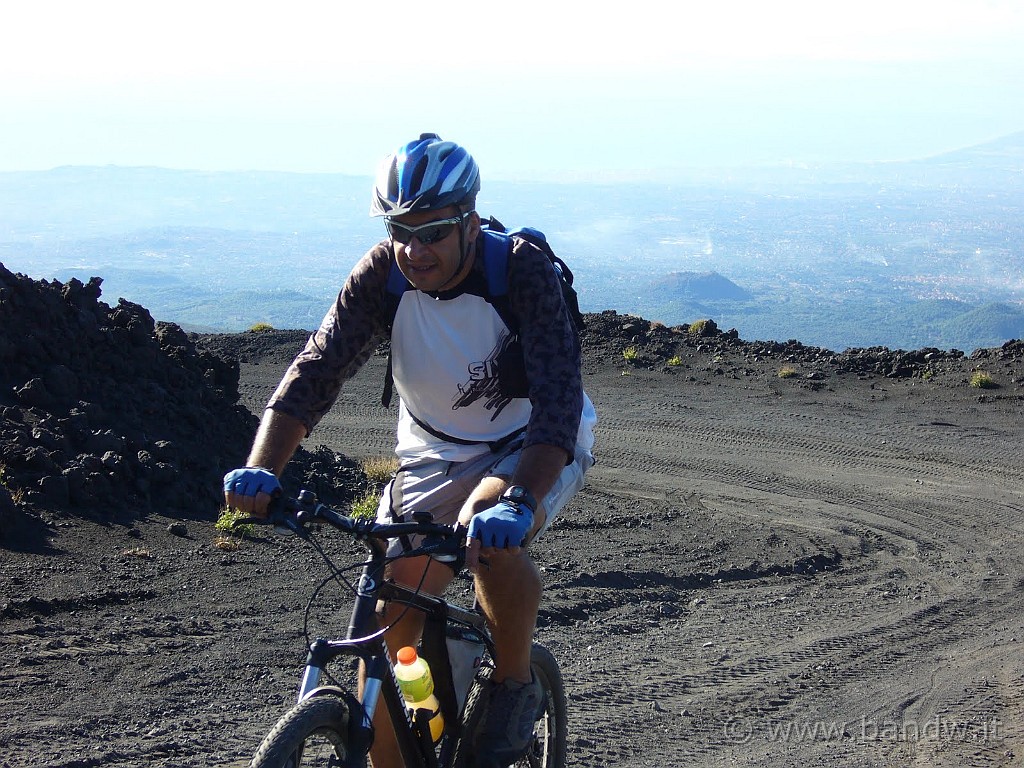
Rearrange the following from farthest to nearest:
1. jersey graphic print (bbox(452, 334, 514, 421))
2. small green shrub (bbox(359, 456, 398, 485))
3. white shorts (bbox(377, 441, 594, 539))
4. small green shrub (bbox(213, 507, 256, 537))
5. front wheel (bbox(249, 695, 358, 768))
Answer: small green shrub (bbox(359, 456, 398, 485)), small green shrub (bbox(213, 507, 256, 537)), white shorts (bbox(377, 441, 594, 539)), jersey graphic print (bbox(452, 334, 514, 421)), front wheel (bbox(249, 695, 358, 768))

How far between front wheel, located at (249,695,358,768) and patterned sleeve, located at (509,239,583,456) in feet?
3.18

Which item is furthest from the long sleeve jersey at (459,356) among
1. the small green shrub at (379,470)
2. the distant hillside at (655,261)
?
the distant hillside at (655,261)

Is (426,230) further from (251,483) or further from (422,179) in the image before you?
(251,483)

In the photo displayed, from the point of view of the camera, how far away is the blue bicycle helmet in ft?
10.4

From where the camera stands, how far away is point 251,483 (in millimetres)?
2889

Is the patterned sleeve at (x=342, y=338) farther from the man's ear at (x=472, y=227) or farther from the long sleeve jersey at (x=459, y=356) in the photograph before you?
the man's ear at (x=472, y=227)

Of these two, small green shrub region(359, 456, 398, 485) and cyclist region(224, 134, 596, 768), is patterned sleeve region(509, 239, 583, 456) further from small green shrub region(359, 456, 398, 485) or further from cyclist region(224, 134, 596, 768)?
small green shrub region(359, 456, 398, 485)

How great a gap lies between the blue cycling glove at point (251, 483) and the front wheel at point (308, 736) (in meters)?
0.55

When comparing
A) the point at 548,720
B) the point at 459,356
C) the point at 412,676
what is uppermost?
the point at 459,356

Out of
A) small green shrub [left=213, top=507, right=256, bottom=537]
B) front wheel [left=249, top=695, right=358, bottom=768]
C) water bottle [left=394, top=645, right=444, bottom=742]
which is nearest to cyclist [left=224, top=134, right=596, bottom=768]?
water bottle [left=394, top=645, right=444, bottom=742]

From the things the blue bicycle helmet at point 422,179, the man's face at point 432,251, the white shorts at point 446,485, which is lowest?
the white shorts at point 446,485

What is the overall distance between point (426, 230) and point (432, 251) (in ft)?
0.22

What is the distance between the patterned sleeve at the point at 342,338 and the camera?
341 centimetres

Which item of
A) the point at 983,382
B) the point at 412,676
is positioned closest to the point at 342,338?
the point at 412,676
